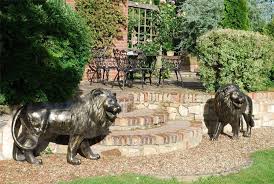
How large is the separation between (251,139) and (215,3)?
11235 millimetres

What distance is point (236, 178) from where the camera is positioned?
18.2 feet

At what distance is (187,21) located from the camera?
18.1m

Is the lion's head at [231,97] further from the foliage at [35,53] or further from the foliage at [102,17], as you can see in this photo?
the foliage at [102,17]

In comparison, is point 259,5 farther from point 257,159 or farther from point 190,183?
point 190,183

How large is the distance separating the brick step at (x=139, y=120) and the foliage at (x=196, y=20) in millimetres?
11051

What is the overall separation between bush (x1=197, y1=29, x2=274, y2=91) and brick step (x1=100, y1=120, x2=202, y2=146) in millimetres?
1692

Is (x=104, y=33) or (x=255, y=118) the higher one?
(x=104, y=33)

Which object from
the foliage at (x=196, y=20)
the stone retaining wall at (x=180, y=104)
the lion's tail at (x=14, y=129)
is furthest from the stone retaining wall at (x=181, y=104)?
the foliage at (x=196, y=20)

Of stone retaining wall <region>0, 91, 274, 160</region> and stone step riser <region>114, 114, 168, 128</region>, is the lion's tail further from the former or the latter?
stone retaining wall <region>0, 91, 274, 160</region>

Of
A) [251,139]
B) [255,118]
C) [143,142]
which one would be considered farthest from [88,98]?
[255,118]

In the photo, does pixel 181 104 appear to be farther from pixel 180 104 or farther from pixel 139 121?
pixel 139 121

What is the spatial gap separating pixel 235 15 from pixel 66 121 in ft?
25.2

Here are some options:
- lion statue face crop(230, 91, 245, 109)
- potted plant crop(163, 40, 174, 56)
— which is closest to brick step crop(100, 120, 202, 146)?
lion statue face crop(230, 91, 245, 109)

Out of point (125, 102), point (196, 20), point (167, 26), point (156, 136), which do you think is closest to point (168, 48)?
point (167, 26)
